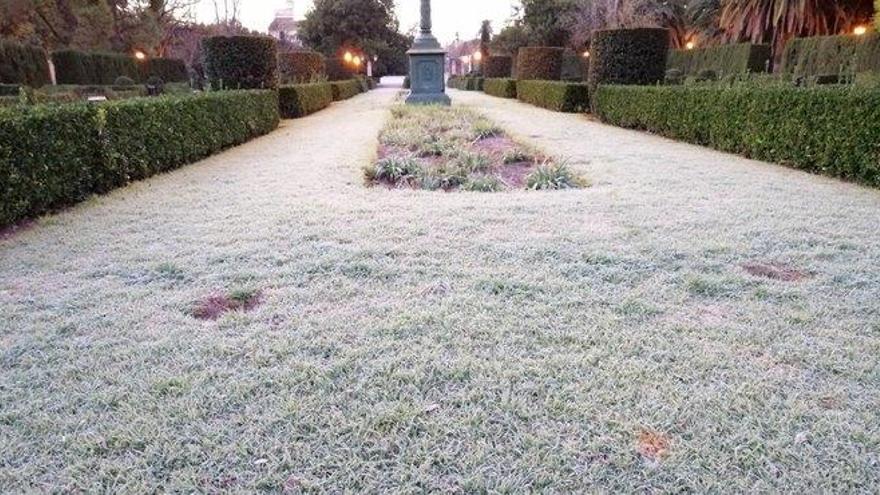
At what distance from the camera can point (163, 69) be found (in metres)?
27.9

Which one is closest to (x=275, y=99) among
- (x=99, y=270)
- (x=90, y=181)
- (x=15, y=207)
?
(x=90, y=181)

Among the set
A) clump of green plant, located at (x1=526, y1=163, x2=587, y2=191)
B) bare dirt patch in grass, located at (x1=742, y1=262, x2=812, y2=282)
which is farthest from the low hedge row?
bare dirt patch in grass, located at (x1=742, y1=262, x2=812, y2=282)

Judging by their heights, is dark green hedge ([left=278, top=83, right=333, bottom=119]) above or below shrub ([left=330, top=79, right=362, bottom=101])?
below

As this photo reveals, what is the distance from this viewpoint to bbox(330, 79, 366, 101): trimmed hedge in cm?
2176

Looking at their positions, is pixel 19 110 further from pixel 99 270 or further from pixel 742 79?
pixel 742 79

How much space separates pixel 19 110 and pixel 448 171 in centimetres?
384

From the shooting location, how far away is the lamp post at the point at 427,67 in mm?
16406

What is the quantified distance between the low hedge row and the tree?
1325 inches

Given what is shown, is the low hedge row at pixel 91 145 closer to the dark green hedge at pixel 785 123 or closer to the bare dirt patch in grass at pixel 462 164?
the bare dirt patch in grass at pixel 462 164

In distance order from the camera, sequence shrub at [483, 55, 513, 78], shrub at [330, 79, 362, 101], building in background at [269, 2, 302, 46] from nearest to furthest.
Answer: shrub at [330, 79, 362, 101] → shrub at [483, 55, 513, 78] → building in background at [269, 2, 302, 46]

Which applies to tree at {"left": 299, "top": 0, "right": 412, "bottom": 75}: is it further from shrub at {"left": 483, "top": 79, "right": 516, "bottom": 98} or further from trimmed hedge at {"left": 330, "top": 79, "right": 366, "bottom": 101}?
shrub at {"left": 483, "top": 79, "right": 516, "bottom": 98}

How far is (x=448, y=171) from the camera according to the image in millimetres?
6016

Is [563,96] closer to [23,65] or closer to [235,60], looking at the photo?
[235,60]

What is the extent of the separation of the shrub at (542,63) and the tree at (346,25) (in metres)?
21.2
